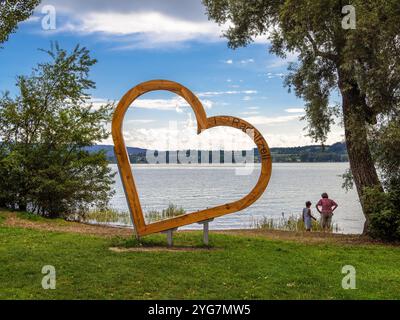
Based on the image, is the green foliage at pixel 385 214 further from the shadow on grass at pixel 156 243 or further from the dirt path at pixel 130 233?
the shadow on grass at pixel 156 243

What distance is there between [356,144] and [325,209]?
15.7 feet

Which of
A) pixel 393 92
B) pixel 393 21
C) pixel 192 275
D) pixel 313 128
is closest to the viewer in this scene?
pixel 192 275

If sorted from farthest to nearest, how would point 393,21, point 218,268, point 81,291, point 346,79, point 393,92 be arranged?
point 346,79, point 393,92, point 393,21, point 218,268, point 81,291

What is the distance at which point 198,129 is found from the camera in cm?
1394

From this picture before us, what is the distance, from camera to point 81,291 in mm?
10039

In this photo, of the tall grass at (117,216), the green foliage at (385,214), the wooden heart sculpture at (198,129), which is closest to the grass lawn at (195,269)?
the wooden heart sculpture at (198,129)

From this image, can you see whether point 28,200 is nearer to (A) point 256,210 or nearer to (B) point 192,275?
(B) point 192,275

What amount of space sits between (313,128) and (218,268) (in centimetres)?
1173

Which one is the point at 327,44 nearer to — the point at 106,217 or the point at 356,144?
the point at 356,144

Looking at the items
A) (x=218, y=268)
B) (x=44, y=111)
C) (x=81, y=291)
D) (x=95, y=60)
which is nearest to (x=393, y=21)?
(x=218, y=268)

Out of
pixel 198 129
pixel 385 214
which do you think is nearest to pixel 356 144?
pixel 385 214

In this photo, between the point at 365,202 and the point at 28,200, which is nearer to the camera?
the point at 365,202

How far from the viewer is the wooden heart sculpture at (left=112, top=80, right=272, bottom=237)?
14.2 metres

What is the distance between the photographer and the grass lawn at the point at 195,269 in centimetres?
1016
